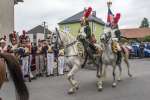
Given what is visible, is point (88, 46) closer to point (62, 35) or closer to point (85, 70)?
point (62, 35)

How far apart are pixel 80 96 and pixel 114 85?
88.4 inches

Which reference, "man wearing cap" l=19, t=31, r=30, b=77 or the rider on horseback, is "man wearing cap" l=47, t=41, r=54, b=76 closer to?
"man wearing cap" l=19, t=31, r=30, b=77

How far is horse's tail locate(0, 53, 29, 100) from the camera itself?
639 centimetres

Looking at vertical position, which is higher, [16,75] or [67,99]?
[16,75]

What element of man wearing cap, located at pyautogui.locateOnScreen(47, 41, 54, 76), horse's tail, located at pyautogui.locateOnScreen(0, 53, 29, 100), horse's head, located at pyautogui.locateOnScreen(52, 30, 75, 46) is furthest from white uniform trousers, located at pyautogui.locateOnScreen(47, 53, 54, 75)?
horse's tail, located at pyautogui.locateOnScreen(0, 53, 29, 100)

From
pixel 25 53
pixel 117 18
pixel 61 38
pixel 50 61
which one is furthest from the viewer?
pixel 50 61

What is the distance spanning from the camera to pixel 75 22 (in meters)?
66.2

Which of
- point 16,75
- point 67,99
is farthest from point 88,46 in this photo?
point 16,75

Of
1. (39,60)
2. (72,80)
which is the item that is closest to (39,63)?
(39,60)

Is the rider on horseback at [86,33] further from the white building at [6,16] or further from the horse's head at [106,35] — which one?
the white building at [6,16]

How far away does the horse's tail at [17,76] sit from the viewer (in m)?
6.39

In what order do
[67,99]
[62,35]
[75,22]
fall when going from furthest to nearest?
1. [75,22]
2. [62,35]
3. [67,99]

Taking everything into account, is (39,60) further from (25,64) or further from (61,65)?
(25,64)

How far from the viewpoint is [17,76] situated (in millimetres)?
6539
